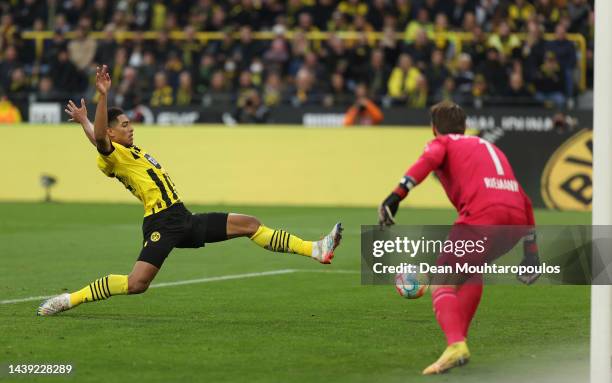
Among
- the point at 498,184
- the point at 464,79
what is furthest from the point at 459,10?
the point at 498,184

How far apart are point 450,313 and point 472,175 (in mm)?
940

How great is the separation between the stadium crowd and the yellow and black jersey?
14.9 metres

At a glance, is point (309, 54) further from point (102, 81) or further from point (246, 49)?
point (102, 81)

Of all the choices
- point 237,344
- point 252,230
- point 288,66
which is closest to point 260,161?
point 288,66

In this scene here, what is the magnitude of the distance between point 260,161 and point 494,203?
54.0 feet

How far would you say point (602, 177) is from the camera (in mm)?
7605

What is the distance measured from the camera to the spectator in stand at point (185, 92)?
90.4 feet

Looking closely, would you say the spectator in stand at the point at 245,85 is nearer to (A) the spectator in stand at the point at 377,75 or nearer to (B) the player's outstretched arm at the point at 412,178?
(A) the spectator in stand at the point at 377,75

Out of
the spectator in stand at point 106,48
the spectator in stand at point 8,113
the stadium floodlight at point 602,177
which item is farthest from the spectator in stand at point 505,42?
the stadium floodlight at point 602,177

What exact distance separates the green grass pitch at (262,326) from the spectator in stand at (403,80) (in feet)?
32.9

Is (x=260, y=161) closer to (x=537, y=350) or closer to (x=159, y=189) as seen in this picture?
(x=159, y=189)

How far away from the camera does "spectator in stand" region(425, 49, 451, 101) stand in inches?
1041

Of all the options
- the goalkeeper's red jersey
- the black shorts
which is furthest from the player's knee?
the goalkeeper's red jersey

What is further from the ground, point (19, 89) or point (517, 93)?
point (19, 89)
